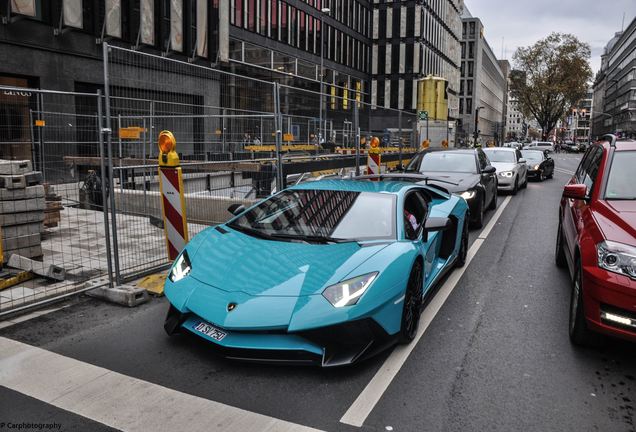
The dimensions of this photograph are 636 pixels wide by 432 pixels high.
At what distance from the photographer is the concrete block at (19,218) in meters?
6.65

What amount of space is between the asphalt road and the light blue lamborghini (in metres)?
0.23

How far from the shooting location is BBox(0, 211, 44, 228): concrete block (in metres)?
6.65

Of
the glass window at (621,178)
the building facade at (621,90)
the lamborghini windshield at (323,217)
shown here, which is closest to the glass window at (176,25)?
the lamborghini windshield at (323,217)

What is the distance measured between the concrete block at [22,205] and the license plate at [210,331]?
4.08 m

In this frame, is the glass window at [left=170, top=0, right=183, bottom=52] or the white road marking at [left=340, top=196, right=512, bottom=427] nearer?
the white road marking at [left=340, top=196, right=512, bottom=427]

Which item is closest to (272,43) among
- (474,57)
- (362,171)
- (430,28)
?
(362,171)

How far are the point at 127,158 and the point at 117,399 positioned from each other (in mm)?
6167

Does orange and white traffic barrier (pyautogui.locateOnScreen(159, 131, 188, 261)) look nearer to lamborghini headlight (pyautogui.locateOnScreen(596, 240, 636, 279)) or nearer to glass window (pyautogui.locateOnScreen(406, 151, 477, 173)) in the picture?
lamborghini headlight (pyautogui.locateOnScreen(596, 240, 636, 279))

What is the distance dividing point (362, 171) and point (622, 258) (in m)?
12.0

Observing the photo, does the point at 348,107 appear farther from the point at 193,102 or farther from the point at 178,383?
the point at 178,383

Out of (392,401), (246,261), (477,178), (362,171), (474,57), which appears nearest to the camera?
(392,401)

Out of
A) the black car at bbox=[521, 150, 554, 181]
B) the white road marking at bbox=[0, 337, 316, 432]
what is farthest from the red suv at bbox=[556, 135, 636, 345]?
the black car at bbox=[521, 150, 554, 181]

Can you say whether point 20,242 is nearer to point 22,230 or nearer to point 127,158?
point 22,230

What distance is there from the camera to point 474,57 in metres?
94.4
